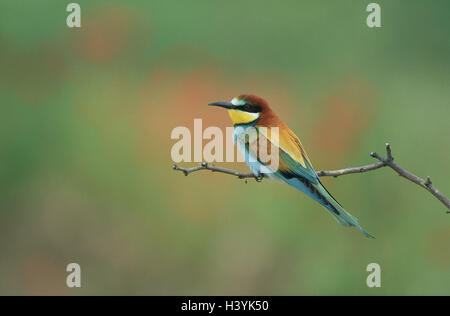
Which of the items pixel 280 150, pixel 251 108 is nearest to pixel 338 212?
pixel 280 150

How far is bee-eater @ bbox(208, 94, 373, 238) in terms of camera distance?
1.68 m

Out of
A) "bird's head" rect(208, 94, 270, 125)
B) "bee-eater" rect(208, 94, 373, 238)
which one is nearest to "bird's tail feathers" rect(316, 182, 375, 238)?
"bee-eater" rect(208, 94, 373, 238)

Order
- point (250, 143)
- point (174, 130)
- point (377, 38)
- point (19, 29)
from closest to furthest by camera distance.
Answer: point (250, 143) → point (174, 130) → point (19, 29) → point (377, 38)

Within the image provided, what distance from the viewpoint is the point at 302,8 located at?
454 cm

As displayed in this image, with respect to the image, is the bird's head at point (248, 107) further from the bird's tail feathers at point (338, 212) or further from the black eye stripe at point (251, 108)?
the bird's tail feathers at point (338, 212)

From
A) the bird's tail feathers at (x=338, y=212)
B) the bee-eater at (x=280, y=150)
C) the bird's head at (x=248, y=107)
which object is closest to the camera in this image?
the bird's tail feathers at (x=338, y=212)

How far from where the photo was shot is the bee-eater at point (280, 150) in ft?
5.51

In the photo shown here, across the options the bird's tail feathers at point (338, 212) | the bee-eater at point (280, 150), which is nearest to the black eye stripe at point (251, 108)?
the bee-eater at point (280, 150)

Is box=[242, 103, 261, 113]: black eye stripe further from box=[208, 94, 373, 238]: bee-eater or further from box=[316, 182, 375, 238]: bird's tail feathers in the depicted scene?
box=[316, 182, 375, 238]: bird's tail feathers

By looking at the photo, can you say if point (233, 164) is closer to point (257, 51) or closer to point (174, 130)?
point (174, 130)

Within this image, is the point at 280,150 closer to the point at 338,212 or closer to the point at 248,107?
the point at 248,107

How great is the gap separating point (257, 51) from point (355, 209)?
142cm

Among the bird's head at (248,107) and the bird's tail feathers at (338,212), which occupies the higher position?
the bird's head at (248,107)

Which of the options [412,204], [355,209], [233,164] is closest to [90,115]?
[233,164]
